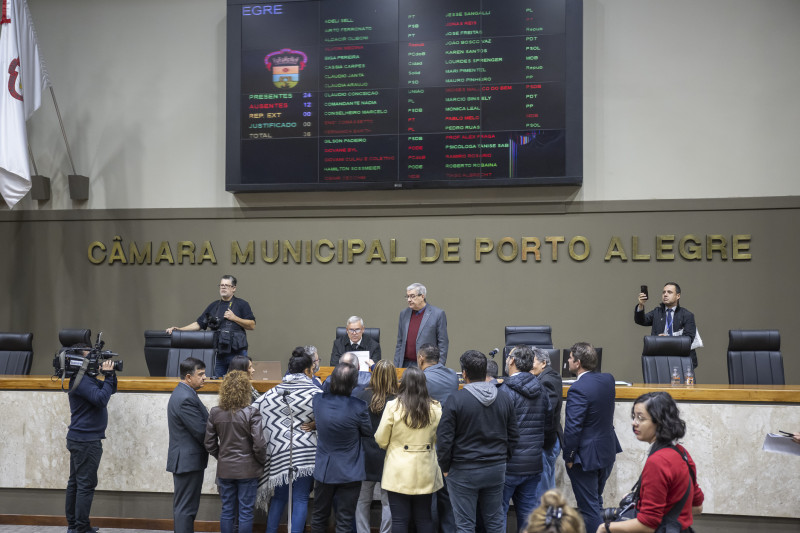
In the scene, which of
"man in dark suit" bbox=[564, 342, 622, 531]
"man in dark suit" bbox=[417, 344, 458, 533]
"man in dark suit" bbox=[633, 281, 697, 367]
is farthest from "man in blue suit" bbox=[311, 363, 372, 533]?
"man in dark suit" bbox=[633, 281, 697, 367]

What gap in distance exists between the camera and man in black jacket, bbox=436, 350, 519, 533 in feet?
14.5

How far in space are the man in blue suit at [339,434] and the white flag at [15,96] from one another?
18.4 feet

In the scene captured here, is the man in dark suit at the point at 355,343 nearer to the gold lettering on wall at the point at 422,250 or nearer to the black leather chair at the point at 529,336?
the black leather chair at the point at 529,336

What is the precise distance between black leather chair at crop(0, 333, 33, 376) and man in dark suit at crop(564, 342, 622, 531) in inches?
226

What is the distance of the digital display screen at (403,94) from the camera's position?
27.4 feet

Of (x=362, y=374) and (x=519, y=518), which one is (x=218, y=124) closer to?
(x=362, y=374)

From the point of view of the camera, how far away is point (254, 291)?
9281 millimetres

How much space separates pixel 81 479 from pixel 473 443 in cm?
317

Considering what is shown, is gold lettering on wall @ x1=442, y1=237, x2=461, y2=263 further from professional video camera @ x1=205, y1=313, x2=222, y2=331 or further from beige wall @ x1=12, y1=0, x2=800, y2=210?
professional video camera @ x1=205, y1=313, x2=222, y2=331

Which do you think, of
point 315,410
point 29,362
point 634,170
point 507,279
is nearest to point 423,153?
point 507,279

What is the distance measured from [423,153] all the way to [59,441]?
194 inches

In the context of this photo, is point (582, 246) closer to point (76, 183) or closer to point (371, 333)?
point (371, 333)

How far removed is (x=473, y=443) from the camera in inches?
175

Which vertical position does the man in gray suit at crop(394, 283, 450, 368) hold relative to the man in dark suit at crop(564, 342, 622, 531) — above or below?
above
